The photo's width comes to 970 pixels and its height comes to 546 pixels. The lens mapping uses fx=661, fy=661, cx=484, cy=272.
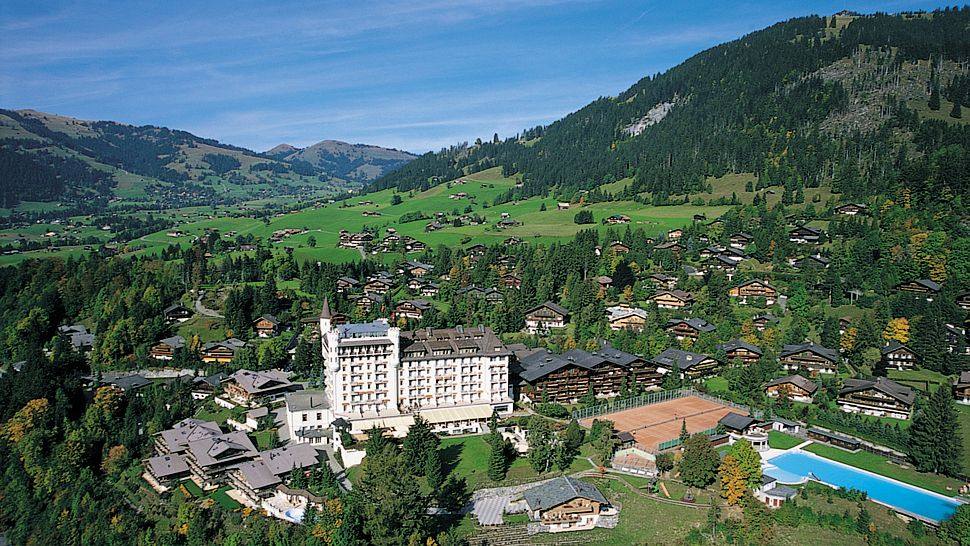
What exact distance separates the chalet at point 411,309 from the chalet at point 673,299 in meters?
27.2

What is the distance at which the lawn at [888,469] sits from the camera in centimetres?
4100

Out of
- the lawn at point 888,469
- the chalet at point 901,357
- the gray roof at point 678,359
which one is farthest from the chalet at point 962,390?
the gray roof at point 678,359

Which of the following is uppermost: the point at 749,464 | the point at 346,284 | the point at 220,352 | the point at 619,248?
the point at 619,248

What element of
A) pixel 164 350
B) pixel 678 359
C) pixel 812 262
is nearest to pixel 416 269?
pixel 164 350

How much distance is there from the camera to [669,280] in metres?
83.1

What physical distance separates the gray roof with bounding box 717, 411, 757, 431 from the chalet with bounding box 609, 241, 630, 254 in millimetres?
46474

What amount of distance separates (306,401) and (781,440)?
3748 centimetres

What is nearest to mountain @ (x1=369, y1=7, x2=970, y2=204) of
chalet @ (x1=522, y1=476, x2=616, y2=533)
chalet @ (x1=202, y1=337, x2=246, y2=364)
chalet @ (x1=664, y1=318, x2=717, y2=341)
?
chalet @ (x1=664, y1=318, x2=717, y2=341)

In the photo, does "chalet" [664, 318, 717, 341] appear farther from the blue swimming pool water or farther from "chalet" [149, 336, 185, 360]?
"chalet" [149, 336, 185, 360]

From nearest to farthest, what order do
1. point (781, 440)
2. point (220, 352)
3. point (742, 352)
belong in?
point (781, 440), point (742, 352), point (220, 352)

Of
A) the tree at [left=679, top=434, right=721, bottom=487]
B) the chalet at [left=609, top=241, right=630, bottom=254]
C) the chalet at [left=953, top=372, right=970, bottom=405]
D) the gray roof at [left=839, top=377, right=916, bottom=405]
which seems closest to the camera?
the tree at [left=679, top=434, right=721, bottom=487]

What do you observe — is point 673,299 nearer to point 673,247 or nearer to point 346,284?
point 673,247

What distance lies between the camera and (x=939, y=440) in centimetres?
4238

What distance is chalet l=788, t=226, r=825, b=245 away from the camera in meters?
87.8
